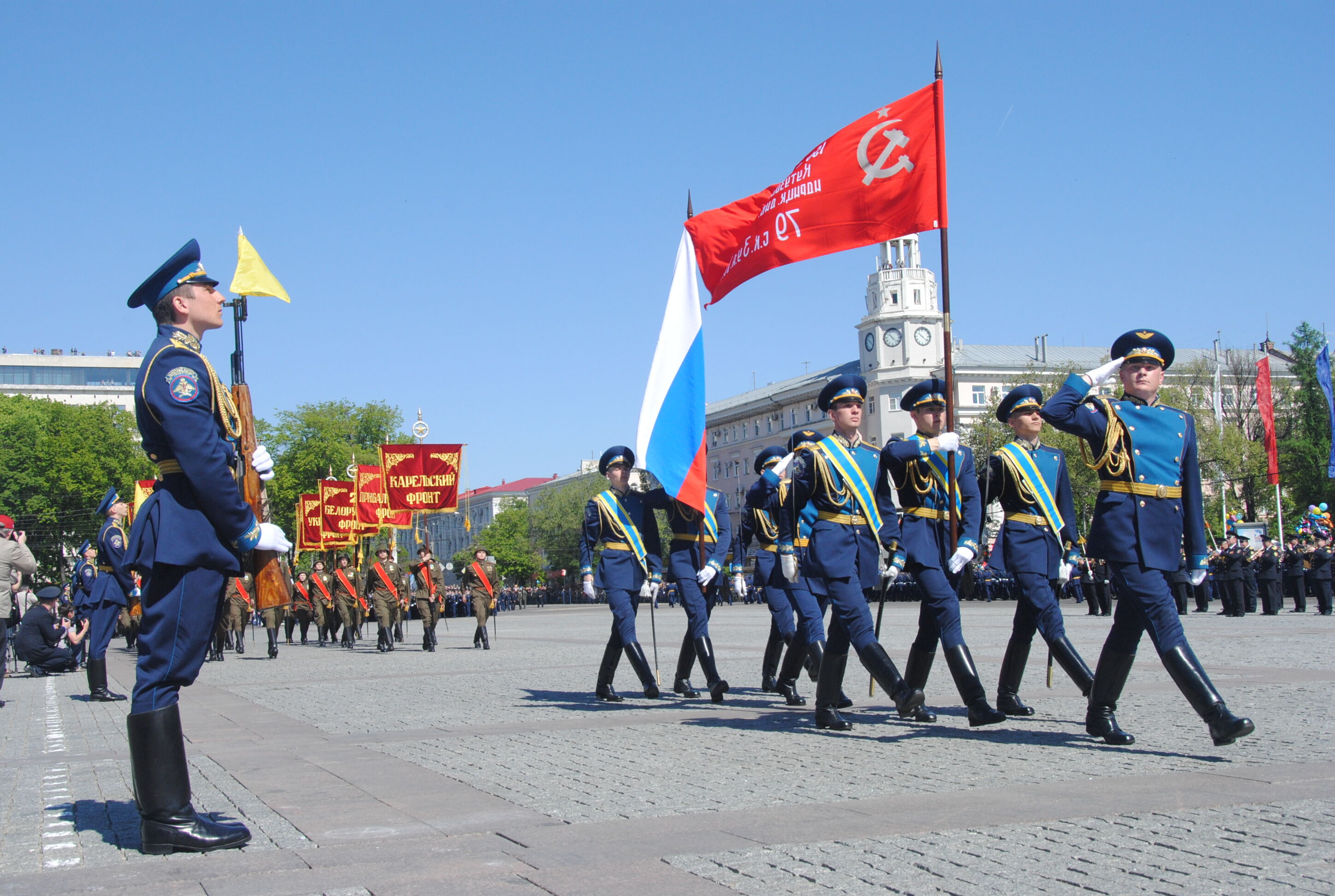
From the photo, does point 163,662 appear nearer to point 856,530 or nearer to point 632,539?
point 856,530

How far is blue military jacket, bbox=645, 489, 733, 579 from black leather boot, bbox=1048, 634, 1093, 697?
299 centimetres

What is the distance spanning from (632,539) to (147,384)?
5970 millimetres

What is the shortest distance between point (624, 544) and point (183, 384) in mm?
5946

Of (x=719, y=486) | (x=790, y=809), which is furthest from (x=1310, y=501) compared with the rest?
(x=790, y=809)

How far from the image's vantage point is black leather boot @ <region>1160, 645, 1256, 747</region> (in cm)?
651

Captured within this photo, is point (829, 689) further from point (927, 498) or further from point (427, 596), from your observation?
point (427, 596)

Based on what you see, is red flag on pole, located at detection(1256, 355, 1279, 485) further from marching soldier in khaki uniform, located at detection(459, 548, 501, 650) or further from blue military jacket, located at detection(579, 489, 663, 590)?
blue military jacket, located at detection(579, 489, 663, 590)

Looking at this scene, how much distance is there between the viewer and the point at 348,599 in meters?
28.3

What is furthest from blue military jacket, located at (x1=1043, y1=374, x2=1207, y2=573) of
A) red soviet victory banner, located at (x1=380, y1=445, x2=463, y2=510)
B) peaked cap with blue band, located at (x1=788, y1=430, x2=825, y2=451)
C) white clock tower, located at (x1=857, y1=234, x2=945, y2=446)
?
white clock tower, located at (x1=857, y1=234, x2=945, y2=446)

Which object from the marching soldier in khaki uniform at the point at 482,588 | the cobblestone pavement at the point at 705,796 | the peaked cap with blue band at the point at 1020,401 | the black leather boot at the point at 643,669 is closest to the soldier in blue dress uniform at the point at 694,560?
the black leather boot at the point at 643,669

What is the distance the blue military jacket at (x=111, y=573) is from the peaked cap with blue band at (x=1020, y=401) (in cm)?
924

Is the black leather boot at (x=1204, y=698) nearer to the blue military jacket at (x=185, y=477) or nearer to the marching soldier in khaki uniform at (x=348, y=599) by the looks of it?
the blue military jacket at (x=185, y=477)

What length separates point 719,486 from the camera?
12581 centimetres

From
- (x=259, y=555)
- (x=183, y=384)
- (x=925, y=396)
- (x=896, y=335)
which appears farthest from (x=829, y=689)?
(x=896, y=335)
